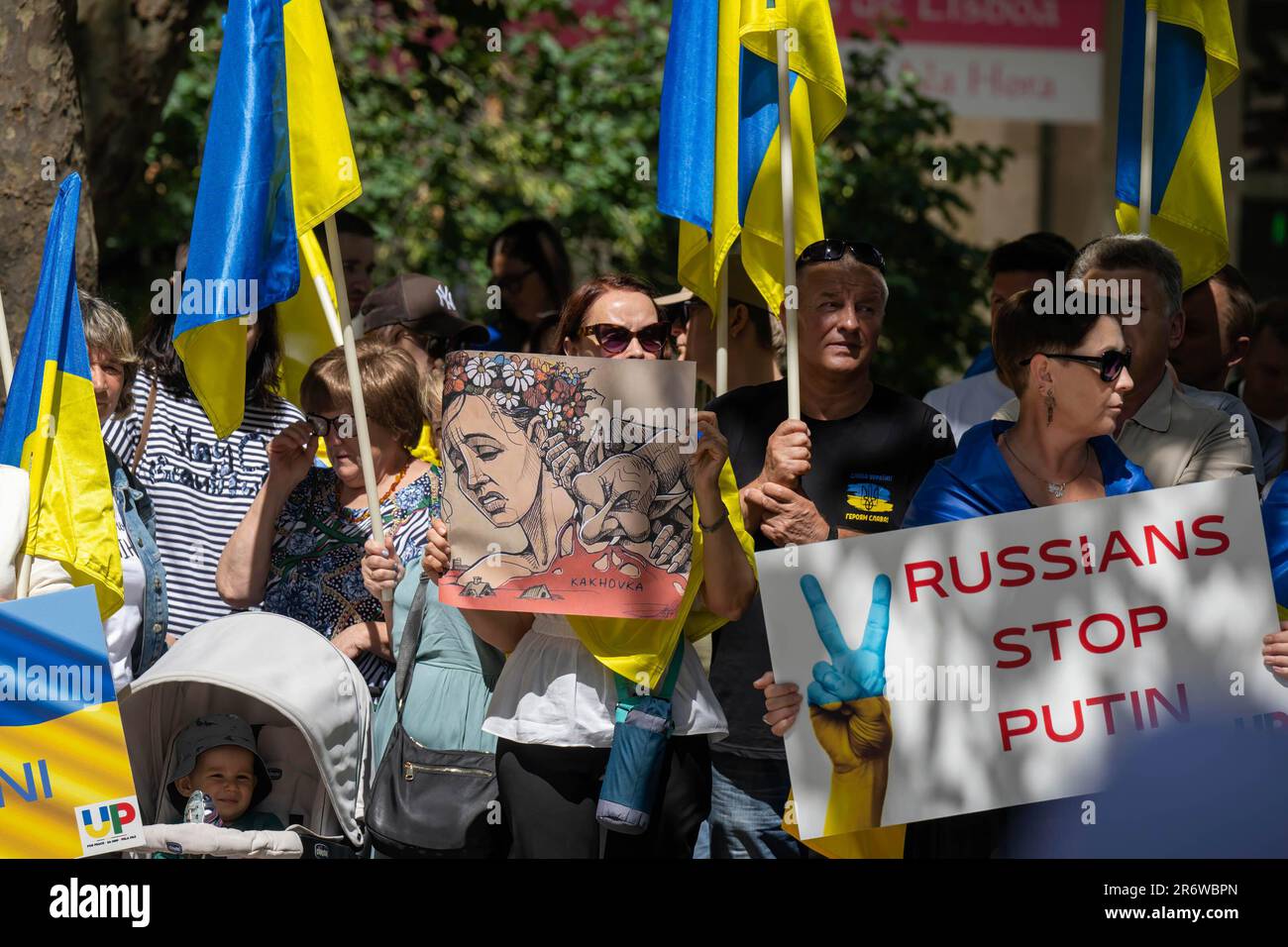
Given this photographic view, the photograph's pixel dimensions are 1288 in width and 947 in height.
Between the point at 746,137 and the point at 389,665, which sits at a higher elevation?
the point at 746,137

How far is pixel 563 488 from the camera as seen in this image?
3820 mm

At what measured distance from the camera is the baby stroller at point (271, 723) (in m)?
3.95

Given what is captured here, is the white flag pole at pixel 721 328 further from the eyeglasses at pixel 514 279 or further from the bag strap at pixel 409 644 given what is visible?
the eyeglasses at pixel 514 279

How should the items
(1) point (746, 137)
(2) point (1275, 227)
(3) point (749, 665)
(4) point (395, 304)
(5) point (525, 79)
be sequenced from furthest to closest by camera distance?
1. (2) point (1275, 227)
2. (5) point (525, 79)
3. (4) point (395, 304)
4. (1) point (746, 137)
5. (3) point (749, 665)

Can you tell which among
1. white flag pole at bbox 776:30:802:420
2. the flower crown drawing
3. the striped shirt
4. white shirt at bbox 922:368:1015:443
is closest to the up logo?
the striped shirt

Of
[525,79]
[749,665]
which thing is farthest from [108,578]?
[525,79]

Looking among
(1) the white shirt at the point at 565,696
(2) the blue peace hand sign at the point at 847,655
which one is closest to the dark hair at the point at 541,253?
(1) the white shirt at the point at 565,696

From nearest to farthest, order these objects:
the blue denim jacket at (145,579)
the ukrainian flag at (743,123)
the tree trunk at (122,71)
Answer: the ukrainian flag at (743,123) < the blue denim jacket at (145,579) < the tree trunk at (122,71)

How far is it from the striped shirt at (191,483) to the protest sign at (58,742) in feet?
2.94

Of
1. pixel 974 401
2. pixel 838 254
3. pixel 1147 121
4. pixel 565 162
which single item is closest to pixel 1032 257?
pixel 974 401

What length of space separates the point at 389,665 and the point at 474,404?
100cm

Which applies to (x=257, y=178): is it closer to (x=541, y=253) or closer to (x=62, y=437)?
(x=62, y=437)
